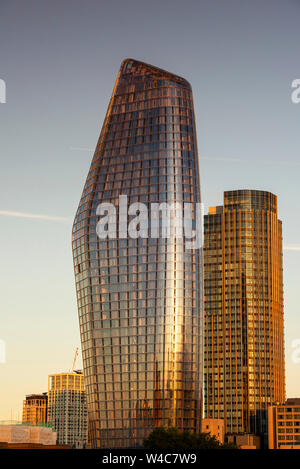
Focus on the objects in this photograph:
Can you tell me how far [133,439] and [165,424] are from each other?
7968mm
